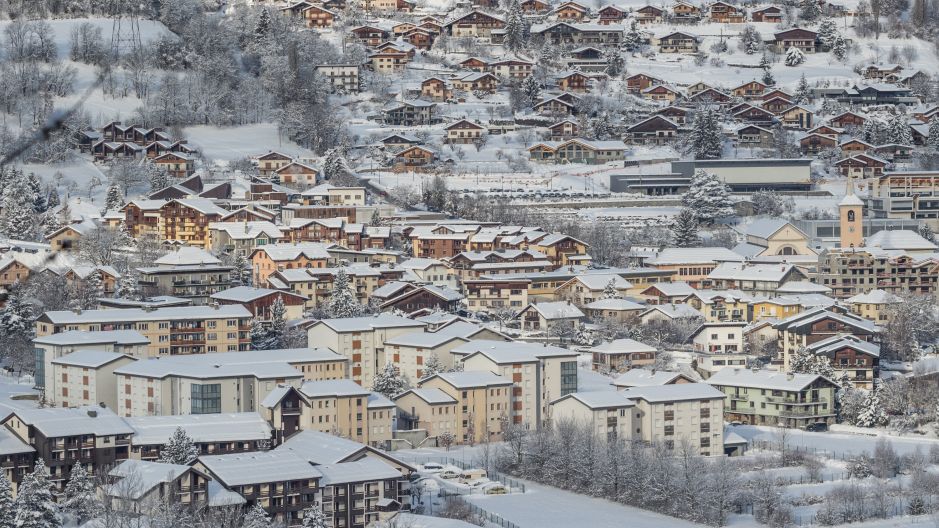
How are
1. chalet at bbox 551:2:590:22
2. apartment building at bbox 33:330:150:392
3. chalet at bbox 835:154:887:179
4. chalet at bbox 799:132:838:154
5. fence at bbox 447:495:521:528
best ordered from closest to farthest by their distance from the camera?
fence at bbox 447:495:521:528, apartment building at bbox 33:330:150:392, chalet at bbox 835:154:887:179, chalet at bbox 799:132:838:154, chalet at bbox 551:2:590:22

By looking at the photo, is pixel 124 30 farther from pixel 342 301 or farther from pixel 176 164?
pixel 342 301

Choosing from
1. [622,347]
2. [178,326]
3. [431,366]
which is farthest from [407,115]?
[431,366]

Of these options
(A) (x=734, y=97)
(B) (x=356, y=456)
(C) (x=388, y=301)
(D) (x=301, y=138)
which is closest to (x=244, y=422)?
(B) (x=356, y=456)

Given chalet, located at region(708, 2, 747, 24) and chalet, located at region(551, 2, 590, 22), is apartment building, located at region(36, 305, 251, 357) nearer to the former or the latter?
chalet, located at region(551, 2, 590, 22)

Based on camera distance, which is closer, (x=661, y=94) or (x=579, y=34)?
(x=661, y=94)

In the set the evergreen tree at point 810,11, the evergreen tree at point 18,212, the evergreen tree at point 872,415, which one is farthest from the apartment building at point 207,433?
the evergreen tree at point 810,11

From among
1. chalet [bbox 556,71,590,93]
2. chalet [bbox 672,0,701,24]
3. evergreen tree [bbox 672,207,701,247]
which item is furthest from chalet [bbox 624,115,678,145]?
chalet [bbox 672,0,701,24]
